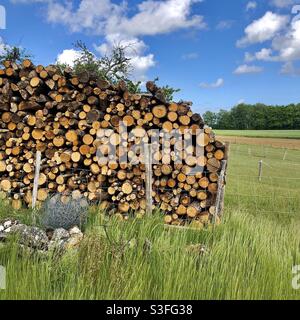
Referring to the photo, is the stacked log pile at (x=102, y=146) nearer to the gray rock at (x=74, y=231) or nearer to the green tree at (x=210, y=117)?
the gray rock at (x=74, y=231)

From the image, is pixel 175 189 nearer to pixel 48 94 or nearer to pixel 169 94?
pixel 48 94

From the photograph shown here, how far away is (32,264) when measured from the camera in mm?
3361

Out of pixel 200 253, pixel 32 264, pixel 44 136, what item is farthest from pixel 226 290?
pixel 44 136

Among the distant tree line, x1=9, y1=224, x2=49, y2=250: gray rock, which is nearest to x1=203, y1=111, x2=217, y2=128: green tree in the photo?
the distant tree line

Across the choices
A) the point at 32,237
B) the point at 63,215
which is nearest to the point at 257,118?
the point at 63,215

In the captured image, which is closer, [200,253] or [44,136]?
[200,253]

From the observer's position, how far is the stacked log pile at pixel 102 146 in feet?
19.6

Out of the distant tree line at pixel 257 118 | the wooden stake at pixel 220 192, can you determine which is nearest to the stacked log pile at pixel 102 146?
the wooden stake at pixel 220 192

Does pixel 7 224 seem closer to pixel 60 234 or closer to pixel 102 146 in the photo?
pixel 60 234

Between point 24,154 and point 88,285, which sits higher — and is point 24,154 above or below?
above

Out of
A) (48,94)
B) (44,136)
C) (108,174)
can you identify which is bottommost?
(108,174)

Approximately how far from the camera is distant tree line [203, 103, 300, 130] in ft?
337

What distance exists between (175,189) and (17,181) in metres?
2.90

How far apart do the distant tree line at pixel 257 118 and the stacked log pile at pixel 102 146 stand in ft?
322
